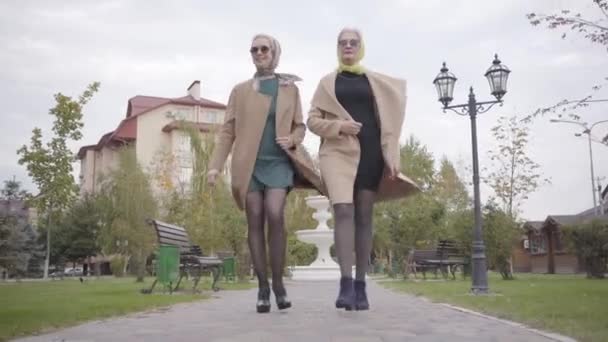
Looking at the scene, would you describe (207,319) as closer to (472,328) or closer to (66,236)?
(472,328)

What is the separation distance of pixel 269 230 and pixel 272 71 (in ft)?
4.38

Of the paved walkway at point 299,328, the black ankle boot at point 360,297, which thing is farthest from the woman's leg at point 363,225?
the paved walkway at point 299,328

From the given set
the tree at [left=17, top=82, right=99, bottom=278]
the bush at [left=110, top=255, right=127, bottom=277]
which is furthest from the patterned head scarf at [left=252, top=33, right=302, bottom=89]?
the bush at [left=110, top=255, right=127, bottom=277]

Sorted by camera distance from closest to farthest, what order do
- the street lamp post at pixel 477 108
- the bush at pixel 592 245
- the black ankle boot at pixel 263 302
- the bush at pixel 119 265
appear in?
the black ankle boot at pixel 263 302 → the street lamp post at pixel 477 108 → the bush at pixel 592 245 → the bush at pixel 119 265

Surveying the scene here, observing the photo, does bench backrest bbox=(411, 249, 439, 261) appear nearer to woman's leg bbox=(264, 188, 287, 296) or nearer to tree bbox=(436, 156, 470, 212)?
woman's leg bbox=(264, 188, 287, 296)

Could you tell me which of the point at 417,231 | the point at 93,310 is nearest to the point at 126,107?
the point at 417,231

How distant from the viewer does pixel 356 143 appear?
15.4 ft

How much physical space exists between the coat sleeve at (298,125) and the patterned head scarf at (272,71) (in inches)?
4.4

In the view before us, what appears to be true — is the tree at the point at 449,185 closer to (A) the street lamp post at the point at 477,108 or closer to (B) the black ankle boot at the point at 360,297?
(A) the street lamp post at the point at 477,108

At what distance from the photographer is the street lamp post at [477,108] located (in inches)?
381

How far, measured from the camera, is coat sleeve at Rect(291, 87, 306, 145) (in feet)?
15.8

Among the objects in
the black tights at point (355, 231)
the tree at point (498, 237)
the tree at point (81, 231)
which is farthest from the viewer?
the tree at point (81, 231)

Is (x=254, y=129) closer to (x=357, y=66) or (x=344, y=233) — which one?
(x=357, y=66)

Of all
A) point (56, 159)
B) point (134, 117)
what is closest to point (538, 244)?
point (56, 159)
